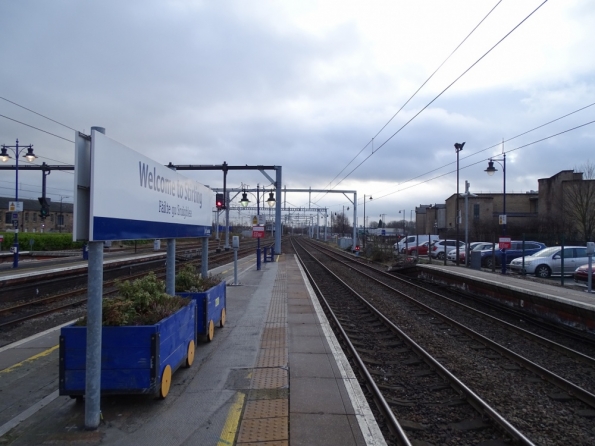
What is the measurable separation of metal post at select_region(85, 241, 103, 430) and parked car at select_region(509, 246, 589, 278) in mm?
20833

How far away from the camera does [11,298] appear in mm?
14781

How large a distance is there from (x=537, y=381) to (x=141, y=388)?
220 inches

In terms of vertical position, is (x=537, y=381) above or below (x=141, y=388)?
below

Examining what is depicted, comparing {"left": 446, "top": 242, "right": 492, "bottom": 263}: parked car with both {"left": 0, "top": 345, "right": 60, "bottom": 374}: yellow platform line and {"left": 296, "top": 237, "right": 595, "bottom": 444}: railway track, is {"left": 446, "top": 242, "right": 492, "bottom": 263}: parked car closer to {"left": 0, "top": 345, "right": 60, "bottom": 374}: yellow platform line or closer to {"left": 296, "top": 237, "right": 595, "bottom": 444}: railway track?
{"left": 296, "top": 237, "right": 595, "bottom": 444}: railway track

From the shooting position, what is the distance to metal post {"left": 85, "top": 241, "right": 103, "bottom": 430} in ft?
14.8

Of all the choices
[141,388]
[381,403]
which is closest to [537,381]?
[381,403]

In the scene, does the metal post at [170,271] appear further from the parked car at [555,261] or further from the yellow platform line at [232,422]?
the parked car at [555,261]

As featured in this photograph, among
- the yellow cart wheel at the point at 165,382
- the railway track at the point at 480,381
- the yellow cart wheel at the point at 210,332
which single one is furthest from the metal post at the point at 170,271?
the railway track at the point at 480,381

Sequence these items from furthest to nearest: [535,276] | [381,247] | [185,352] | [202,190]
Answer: [381,247] → [535,276] → [202,190] → [185,352]

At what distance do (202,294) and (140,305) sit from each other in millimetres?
2190

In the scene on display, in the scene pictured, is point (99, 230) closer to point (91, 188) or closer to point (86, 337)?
point (91, 188)

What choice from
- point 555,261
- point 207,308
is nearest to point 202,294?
point 207,308

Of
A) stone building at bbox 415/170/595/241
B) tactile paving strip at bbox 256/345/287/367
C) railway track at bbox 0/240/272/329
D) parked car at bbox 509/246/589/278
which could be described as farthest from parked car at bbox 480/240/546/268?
tactile paving strip at bbox 256/345/287/367

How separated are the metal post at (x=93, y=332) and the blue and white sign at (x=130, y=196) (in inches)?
10.3
